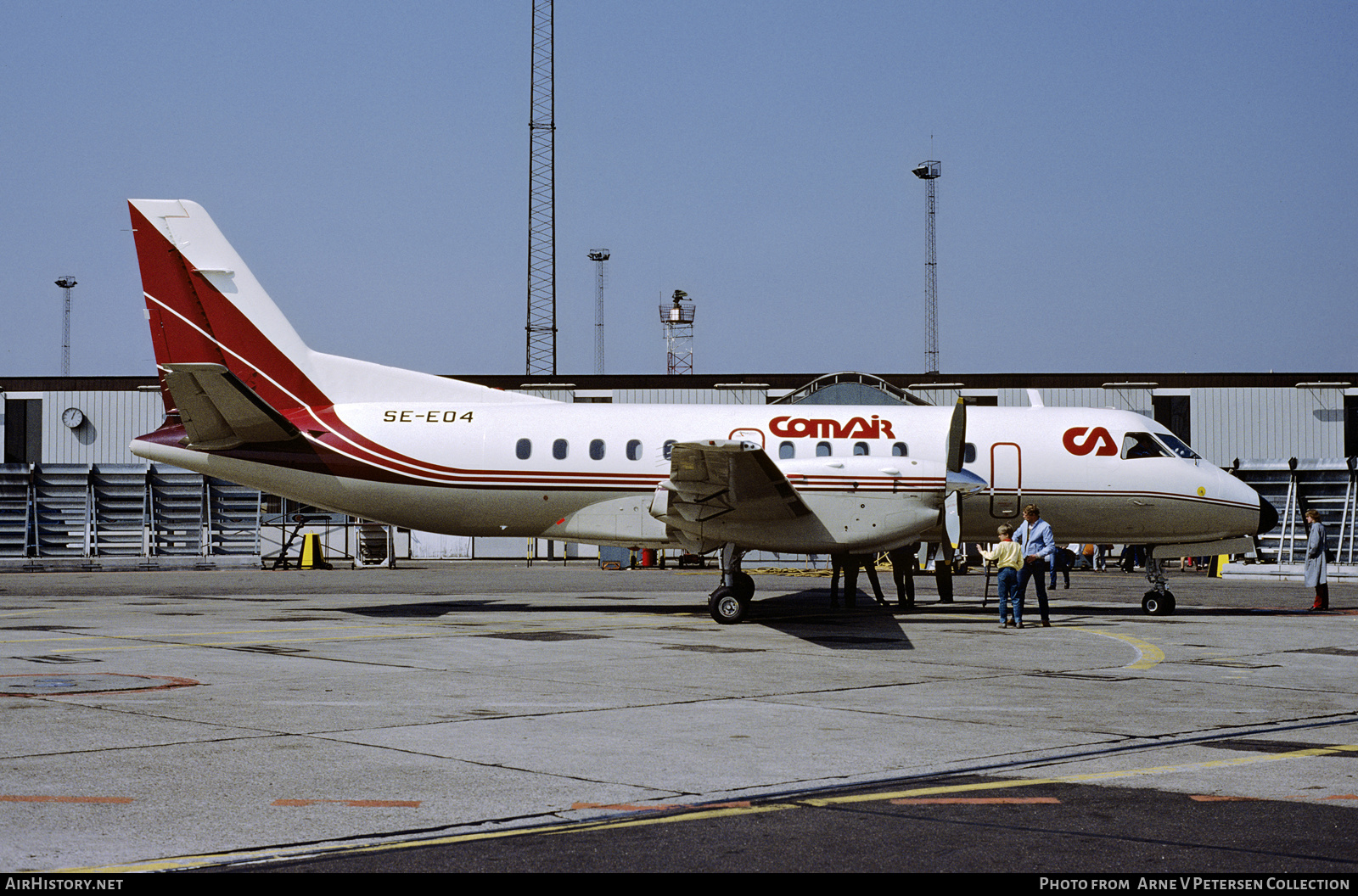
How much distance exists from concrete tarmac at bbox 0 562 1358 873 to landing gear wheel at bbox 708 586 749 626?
0.53 m

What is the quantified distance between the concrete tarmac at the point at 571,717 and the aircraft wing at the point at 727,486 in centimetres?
172

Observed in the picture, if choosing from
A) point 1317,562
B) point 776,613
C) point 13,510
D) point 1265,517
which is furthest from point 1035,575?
point 13,510

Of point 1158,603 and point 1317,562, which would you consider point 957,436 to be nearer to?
point 1158,603

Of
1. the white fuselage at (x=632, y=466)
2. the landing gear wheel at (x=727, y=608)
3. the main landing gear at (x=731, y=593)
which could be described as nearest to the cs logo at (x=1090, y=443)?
the white fuselage at (x=632, y=466)

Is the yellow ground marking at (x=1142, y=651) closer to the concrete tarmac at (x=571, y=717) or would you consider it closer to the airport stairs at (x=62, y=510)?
the concrete tarmac at (x=571, y=717)

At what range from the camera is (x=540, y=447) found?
64.5ft

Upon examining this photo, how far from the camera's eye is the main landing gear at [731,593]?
1819 centimetres

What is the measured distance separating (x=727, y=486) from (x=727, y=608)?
2.16m

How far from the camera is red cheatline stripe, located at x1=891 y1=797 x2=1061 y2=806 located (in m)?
6.51

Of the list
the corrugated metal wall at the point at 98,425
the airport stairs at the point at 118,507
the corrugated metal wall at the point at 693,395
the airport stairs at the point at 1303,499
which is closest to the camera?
the airport stairs at the point at 1303,499

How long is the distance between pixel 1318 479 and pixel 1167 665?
27.9 meters

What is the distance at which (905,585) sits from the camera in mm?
22750

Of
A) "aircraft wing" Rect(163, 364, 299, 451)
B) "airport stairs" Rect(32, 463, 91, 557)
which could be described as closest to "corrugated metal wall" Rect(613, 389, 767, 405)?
"airport stairs" Rect(32, 463, 91, 557)
